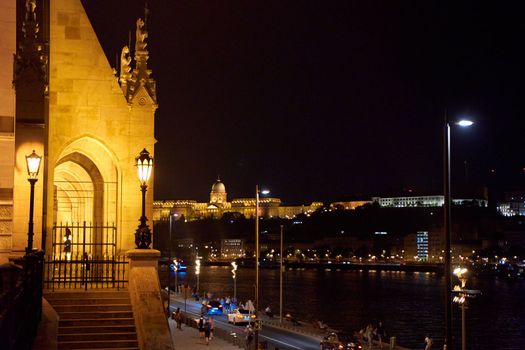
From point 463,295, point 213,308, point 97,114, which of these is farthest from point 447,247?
point 213,308

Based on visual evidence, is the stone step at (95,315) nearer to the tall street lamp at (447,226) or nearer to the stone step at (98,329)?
the stone step at (98,329)

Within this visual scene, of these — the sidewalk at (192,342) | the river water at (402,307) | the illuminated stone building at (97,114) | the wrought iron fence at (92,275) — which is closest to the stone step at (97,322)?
the wrought iron fence at (92,275)

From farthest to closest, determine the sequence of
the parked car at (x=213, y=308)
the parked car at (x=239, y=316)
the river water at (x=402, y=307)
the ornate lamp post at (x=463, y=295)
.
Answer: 1. the river water at (x=402, y=307)
2. the parked car at (x=213, y=308)
3. the parked car at (x=239, y=316)
4. the ornate lamp post at (x=463, y=295)

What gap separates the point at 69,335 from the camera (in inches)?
704

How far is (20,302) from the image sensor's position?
39.5 feet

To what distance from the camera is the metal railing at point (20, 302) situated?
9.20 m

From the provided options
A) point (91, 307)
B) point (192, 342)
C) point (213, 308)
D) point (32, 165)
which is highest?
point (32, 165)

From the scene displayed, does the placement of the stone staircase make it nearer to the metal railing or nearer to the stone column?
the stone column

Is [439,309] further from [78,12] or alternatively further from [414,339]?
[78,12]

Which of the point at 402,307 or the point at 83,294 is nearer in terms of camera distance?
the point at 83,294

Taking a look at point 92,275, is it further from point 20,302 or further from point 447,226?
point 20,302

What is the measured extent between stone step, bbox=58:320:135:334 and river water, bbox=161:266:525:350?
48537mm

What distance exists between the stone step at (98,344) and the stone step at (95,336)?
194mm

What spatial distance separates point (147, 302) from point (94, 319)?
1.16 m
